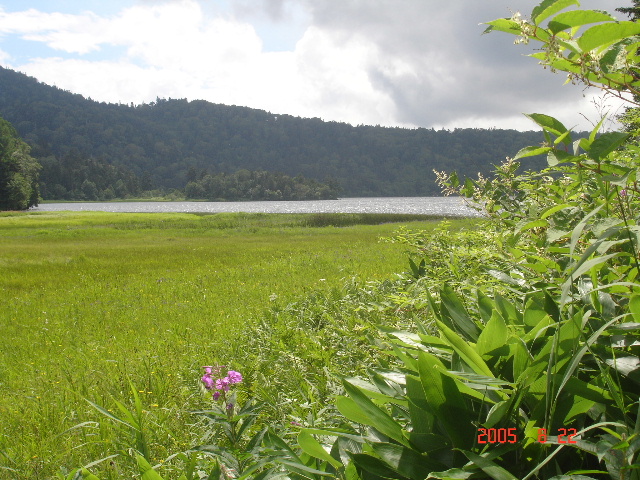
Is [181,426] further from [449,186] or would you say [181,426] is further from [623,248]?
[623,248]

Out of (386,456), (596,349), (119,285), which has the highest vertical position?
(596,349)

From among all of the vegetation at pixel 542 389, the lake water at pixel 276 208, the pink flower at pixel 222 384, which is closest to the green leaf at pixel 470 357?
the vegetation at pixel 542 389

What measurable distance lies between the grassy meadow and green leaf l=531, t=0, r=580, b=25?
2.19 meters

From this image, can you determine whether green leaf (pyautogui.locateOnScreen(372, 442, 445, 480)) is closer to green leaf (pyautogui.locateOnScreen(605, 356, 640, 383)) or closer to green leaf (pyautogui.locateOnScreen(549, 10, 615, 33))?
green leaf (pyautogui.locateOnScreen(605, 356, 640, 383))

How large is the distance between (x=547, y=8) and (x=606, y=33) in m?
0.14

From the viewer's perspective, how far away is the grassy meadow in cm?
381

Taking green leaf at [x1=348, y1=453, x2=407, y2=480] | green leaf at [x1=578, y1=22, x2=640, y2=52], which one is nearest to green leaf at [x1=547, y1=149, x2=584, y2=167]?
green leaf at [x1=578, y1=22, x2=640, y2=52]

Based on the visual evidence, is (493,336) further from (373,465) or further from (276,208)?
(276,208)

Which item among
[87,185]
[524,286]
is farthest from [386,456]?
[87,185]

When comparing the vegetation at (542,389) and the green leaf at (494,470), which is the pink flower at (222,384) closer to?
the vegetation at (542,389)

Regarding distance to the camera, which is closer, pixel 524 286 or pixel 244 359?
pixel 524 286

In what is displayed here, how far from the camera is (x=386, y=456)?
40.9 inches

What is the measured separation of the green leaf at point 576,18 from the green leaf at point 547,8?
2 cm

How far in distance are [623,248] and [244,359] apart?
429cm
